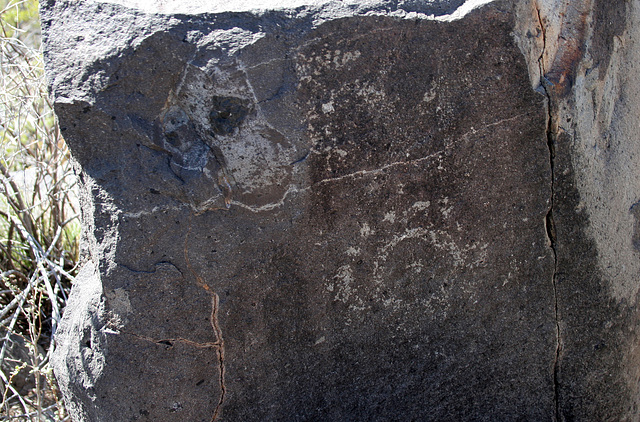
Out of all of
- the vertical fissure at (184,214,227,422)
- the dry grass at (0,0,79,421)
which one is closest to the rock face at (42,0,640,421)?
the vertical fissure at (184,214,227,422)

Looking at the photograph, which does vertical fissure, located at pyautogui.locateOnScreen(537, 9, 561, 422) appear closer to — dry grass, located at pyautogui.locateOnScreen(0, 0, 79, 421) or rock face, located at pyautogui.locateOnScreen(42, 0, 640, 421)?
rock face, located at pyautogui.locateOnScreen(42, 0, 640, 421)

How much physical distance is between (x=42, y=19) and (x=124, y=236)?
1.60 ft

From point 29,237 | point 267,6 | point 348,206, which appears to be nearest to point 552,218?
point 348,206

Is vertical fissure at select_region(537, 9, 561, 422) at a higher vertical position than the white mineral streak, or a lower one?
lower

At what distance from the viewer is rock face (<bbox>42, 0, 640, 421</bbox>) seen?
1310 millimetres

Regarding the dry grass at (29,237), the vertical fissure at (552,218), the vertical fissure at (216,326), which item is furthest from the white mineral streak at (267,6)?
the dry grass at (29,237)

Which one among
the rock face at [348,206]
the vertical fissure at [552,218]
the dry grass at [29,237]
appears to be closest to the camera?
the rock face at [348,206]

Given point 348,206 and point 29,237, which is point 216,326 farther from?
point 29,237

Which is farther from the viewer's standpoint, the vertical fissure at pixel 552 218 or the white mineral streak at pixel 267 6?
the vertical fissure at pixel 552 218

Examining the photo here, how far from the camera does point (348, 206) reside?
4.76 ft

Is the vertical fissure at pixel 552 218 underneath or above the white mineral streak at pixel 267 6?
underneath

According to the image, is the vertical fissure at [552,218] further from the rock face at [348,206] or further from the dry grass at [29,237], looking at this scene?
the dry grass at [29,237]

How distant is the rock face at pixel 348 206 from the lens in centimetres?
131

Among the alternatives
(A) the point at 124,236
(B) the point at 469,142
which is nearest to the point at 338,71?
(B) the point at 469,142
